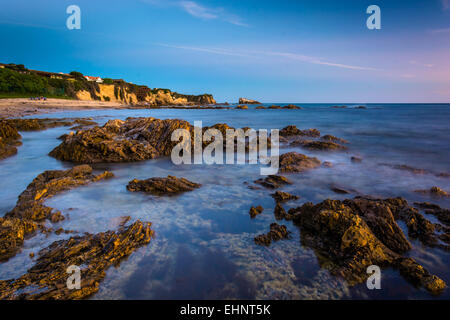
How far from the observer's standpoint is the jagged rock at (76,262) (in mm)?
2613

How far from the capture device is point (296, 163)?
8.34 m

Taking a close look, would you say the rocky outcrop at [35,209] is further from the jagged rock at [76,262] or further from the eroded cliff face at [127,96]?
the eroded cliff face at [127,96]

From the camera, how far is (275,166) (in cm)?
837

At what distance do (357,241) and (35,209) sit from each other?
5.74 m

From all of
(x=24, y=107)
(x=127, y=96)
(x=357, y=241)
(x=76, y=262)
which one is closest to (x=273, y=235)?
(x=357, y=241)

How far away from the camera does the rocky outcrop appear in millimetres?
3469

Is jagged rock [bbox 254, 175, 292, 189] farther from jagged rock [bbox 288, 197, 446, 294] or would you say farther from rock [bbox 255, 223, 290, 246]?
rock [bbox 255, 223, 290, 246]

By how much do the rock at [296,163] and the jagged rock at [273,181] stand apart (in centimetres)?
111

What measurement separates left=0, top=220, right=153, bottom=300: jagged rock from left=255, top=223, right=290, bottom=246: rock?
1897mm

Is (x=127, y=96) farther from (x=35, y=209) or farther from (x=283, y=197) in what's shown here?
(x=283, y=197)

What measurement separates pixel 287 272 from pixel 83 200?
4.69 meters

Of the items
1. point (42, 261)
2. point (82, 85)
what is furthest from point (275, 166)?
point (82, 85)

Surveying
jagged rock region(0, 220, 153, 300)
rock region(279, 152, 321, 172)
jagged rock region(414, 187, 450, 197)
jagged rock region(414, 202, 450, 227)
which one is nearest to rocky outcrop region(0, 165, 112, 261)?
jagged rock region(0, 220, 153, 300)

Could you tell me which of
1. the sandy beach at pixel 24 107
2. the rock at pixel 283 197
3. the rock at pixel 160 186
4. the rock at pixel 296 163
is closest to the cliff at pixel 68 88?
the sandy beach at pixel 24 107
